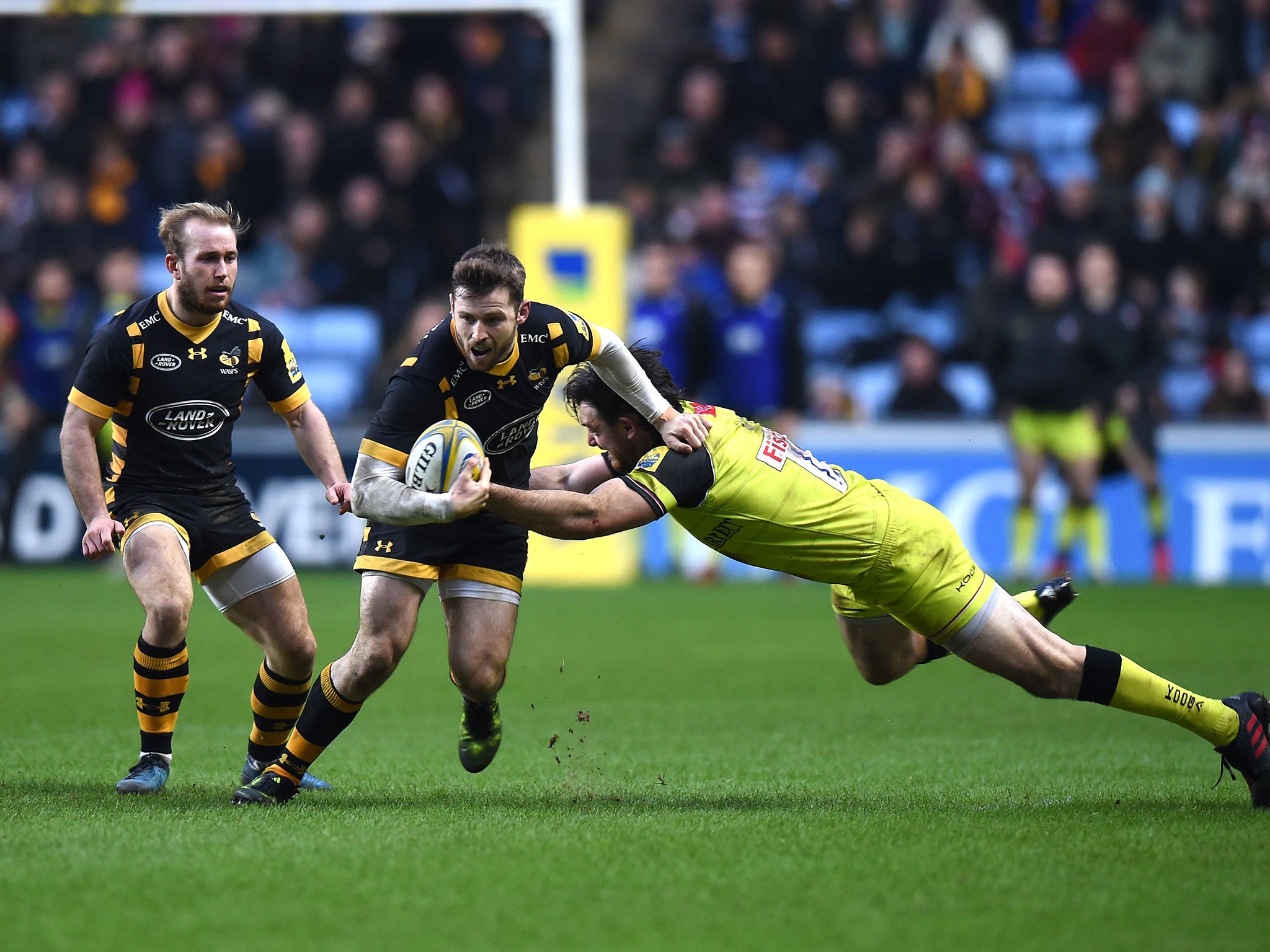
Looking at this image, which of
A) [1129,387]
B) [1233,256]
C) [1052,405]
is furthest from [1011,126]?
[1052,405]

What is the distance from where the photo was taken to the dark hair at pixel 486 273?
511cm

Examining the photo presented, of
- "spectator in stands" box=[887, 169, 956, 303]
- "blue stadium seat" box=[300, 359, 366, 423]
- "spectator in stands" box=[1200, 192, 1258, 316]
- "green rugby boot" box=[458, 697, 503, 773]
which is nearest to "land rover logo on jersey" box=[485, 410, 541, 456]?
"green rugby boot" box=[458, 697, 503, 773]

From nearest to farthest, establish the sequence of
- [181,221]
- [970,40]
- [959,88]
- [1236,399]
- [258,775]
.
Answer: [181,221]
[258,775]
[1236,399]
[959,88]
[970,40]

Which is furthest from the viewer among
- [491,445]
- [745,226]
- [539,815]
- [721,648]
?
[745,226]

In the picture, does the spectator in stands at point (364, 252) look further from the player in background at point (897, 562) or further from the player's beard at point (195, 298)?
the player in background at point (897, 562)

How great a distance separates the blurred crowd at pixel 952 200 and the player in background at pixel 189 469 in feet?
26.2

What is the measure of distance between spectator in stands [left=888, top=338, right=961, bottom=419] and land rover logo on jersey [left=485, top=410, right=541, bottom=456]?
9.14 metres

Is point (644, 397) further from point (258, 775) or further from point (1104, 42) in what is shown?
point (1104, 42)

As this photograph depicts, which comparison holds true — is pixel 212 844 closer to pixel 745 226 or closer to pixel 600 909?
pixel 600 909

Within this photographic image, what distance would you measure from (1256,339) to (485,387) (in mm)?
12678

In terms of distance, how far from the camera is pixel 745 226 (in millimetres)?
16766

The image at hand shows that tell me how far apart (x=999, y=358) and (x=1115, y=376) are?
0.99 m

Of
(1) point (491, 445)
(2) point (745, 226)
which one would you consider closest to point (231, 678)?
(1) point (491, 445)

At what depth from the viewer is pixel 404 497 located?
4867 mm
